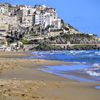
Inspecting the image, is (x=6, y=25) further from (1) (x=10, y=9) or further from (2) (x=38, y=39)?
(1) (x=10, y=9)

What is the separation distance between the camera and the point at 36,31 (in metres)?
137

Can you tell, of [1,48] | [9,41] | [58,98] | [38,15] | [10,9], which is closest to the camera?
[58,98]

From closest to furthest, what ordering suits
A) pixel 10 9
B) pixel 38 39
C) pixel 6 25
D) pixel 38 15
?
pixel 38 39, pixel 6 25, pixel 38 15, pixel 10 9

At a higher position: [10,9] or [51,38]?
[10,9]

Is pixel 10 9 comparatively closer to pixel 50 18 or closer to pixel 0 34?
pixel 50 18

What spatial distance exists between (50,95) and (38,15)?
136 m

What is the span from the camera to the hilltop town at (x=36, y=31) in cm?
12169

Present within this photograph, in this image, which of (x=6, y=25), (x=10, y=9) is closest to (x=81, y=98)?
(x=6, y=25)

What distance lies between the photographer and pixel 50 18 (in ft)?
471

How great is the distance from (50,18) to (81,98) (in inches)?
5243

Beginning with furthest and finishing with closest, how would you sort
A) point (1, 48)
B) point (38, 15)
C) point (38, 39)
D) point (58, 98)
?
point (38, 15) < point (38, 39) < point (1, 48) < point (58, 98)

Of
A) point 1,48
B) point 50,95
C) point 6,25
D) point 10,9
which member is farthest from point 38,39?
point 50,95

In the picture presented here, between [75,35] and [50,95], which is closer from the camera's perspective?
[50,95]

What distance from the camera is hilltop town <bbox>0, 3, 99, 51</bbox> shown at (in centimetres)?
12169
